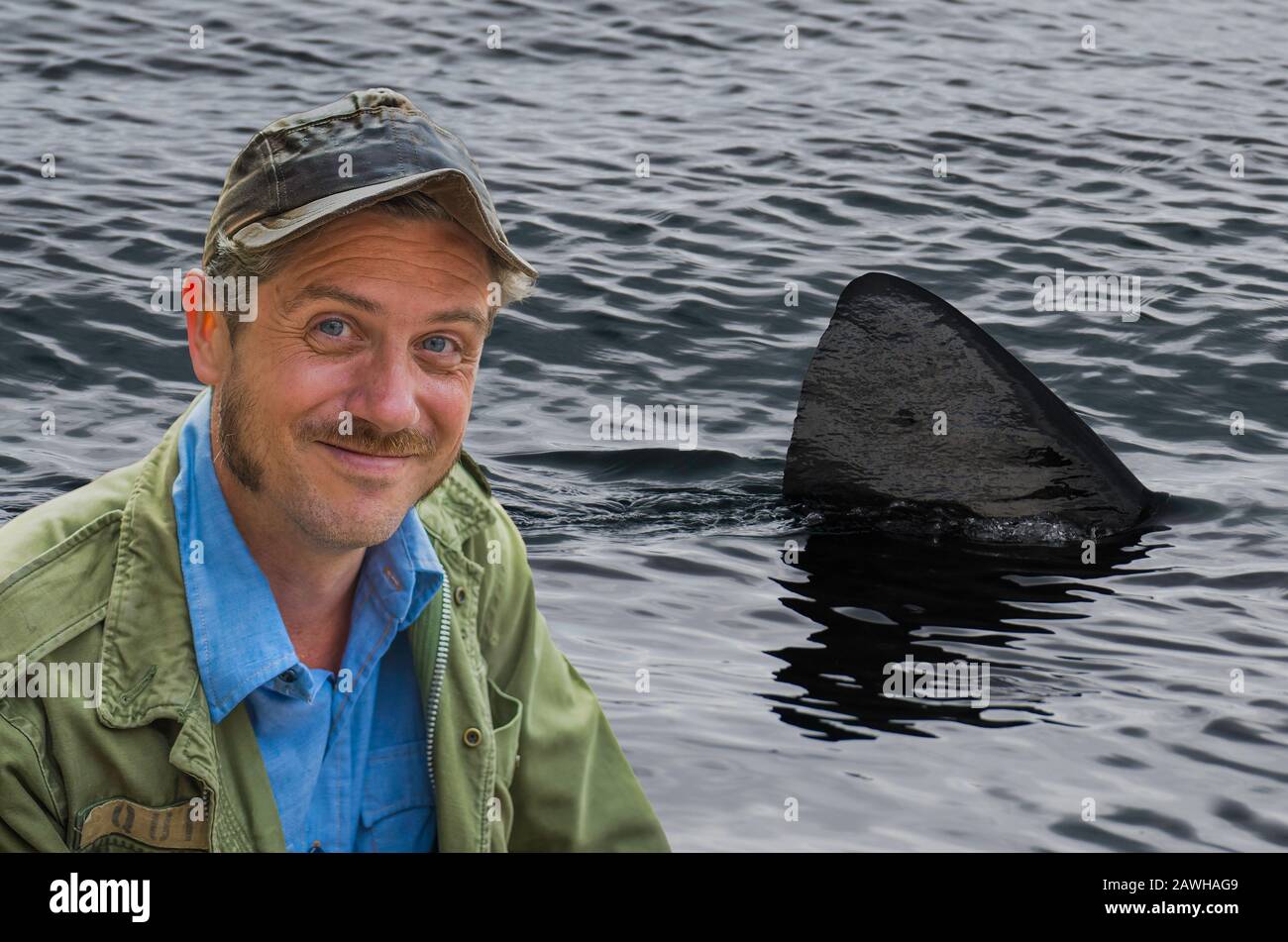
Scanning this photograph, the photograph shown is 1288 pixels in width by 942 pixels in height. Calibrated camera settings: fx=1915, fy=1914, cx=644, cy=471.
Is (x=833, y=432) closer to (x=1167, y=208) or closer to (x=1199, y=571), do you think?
(x=1199, y=571)

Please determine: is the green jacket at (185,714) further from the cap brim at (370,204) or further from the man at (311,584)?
the cap brim at (370,204)

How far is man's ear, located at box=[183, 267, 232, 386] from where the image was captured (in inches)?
121

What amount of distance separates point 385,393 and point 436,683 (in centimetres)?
49

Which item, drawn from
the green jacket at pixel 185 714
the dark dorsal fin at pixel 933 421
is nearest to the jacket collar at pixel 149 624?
the green jacket at pixel 185 714

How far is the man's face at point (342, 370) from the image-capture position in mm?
2977

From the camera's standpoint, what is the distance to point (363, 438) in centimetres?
300

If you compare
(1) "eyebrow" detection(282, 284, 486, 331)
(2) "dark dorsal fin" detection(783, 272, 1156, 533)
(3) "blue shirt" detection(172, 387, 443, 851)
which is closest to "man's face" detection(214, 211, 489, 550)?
(1) "eyebrow" detection(282, 284, 486, 331)

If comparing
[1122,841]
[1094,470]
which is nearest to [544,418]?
[1094,470]

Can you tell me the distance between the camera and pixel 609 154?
13648 millimetres

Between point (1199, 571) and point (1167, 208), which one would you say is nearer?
point (1199, 571)

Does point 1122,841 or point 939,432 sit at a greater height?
point 939,432

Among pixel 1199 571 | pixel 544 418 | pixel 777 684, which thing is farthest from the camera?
pixel 544 418

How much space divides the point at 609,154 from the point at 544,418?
4997 mm

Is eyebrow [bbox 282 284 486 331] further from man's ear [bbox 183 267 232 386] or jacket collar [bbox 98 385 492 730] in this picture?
jacket collar [bbox 98 385 492 730]
